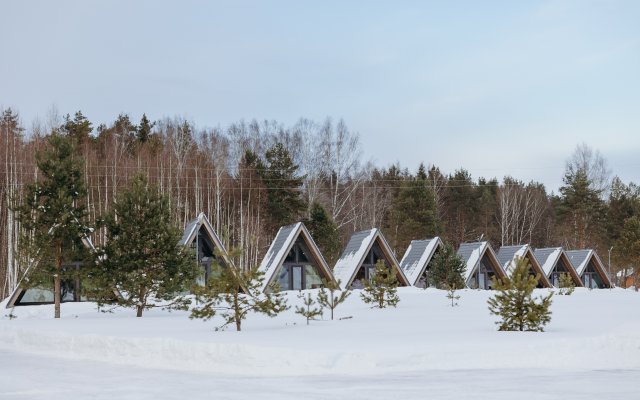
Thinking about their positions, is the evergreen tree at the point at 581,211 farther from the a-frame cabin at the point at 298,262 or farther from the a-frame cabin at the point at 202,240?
the a-frame cabin at the point at 202,240

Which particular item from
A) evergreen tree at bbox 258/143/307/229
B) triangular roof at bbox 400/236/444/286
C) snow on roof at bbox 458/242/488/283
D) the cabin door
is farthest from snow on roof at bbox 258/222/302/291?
evergreen tree at bbox 258/143/307/229

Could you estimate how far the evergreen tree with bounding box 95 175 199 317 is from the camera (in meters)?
25.2

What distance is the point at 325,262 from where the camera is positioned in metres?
35.9

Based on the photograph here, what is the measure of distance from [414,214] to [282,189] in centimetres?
1175

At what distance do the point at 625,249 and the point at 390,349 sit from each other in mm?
44438

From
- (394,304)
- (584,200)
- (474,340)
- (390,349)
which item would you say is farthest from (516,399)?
(584,200)

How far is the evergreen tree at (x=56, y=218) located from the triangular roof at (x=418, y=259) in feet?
61.4

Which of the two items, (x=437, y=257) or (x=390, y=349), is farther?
(x=437, y=257)

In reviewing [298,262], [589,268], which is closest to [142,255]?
→ [298,262]

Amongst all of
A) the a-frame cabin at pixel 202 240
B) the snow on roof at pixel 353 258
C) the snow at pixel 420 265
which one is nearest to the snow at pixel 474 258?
the snow at pixel 420 265

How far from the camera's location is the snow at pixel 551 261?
1918 inches

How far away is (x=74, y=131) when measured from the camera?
60594 mm

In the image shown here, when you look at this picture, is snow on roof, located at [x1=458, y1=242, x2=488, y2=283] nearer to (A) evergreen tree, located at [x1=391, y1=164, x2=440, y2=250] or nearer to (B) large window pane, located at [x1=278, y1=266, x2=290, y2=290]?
(B) large window pane, located at [x1=278, y1=266, x2=290, y2=290]

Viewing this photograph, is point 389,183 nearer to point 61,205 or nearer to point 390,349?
point 61,205
